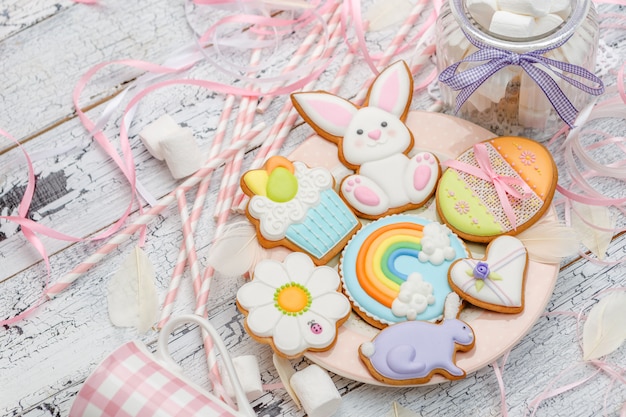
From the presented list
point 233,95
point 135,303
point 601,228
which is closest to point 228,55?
point 233,95

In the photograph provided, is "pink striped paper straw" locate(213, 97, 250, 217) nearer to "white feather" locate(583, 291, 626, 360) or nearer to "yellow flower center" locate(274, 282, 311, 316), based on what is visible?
"yellow flower center" locate(274, 282, 311, 316)

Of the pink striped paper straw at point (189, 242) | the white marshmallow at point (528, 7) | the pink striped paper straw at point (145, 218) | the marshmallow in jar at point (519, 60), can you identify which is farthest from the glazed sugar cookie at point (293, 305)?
the white marshmallow at point (528, 7)

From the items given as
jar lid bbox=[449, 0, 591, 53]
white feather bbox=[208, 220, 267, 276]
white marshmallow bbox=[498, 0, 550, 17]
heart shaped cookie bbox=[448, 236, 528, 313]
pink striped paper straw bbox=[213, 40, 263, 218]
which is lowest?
heart shaped cookie bbox=[448, 236, 528, 313]

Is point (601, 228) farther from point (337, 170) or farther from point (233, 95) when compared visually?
point (233, 95)

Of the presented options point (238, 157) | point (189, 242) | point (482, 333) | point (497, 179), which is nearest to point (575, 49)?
point (497, 179)

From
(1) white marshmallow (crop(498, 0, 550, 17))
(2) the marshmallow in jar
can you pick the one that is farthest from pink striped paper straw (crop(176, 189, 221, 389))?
(1) white marshmallow (crop(498, 0, 550, 17))

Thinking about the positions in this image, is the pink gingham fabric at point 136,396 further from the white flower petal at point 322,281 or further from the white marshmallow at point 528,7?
the white marshmallow at point 528,7

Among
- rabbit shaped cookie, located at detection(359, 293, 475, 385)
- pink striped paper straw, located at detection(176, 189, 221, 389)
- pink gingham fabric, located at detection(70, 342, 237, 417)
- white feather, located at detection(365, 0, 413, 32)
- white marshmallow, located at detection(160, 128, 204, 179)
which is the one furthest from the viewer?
white feather, located at detection(365, 0, 413, 32)

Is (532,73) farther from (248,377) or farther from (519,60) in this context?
(248,377)

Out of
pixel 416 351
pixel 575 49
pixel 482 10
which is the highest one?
pixel 482 10
